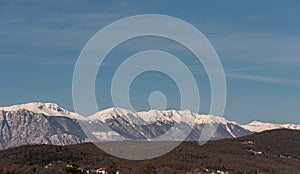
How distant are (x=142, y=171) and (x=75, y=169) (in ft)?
101

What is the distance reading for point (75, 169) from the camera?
166 metres

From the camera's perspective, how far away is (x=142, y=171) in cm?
19000

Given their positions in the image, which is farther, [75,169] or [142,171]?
[142,171]
